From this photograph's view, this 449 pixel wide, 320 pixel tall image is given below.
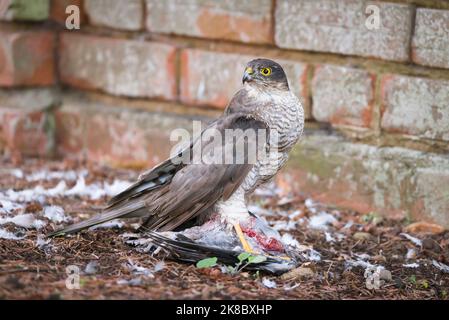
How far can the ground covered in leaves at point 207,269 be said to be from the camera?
11.5ft

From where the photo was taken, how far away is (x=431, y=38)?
15.1ft

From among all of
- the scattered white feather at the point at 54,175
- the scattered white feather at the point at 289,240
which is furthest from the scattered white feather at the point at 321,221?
the scattered white feather at the point at 54,175

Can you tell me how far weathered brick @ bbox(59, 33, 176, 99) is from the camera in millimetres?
5730

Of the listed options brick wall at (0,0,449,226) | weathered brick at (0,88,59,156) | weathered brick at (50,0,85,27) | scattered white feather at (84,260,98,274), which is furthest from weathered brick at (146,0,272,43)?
scattered white feather at (84,260,98,274)

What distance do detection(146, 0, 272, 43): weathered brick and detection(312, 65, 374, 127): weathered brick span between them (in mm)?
490

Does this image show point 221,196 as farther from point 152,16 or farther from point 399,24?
point 152,16

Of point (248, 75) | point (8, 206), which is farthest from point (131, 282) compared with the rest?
point (8, 206)

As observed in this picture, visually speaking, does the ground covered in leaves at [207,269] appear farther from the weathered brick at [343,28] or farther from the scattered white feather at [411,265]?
the weathered brick at [343,28]

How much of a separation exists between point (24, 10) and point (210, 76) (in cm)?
151

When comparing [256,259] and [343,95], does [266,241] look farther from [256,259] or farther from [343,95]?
[343,95]

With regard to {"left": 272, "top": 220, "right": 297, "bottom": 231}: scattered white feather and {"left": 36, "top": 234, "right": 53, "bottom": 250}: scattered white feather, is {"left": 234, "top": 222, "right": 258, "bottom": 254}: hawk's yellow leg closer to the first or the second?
{"left": 272, "top": 220, "right": 297, "bottom": 231}: scattered white feather

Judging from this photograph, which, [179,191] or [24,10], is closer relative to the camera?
[179,191]

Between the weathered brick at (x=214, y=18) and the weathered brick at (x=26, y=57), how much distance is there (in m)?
0.92

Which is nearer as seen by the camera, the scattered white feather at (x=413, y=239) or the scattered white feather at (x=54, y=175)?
the scattered white feather at (x=413, y=239)
